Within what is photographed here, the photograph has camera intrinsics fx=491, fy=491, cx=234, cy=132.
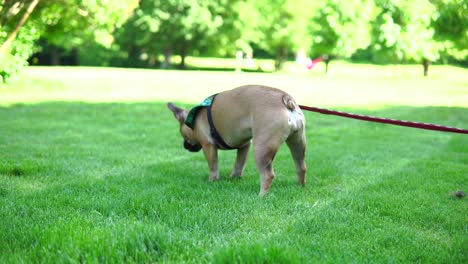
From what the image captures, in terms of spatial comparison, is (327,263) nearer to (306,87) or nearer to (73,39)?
(306,87)

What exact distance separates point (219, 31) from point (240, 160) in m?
40.3

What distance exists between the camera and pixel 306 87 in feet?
74.5

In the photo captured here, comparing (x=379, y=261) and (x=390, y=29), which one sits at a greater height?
(x=390, y=29)

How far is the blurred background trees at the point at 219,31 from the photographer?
1498 centimetres

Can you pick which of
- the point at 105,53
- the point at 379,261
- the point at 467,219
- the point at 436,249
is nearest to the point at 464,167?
the point at 467,219

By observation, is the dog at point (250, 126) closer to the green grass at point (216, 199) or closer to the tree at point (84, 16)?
the green grass at point (216, 199)

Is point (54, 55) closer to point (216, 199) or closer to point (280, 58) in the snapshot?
point (280, 58)

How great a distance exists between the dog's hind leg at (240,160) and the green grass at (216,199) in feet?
0.68

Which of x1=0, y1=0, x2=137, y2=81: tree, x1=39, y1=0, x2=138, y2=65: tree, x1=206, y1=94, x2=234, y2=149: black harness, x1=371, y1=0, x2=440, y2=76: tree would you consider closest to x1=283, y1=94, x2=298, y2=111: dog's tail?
x1=206, y1=94, x2=234, y2=149: black harness

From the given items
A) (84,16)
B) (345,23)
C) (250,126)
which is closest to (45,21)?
(84,16)

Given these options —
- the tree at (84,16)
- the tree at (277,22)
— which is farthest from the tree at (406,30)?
the tree at (277,22)

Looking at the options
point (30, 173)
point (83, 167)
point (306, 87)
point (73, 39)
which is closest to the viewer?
point (30, 173)

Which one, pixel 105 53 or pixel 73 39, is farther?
pixel 105 53

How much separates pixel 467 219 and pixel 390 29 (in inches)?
809
